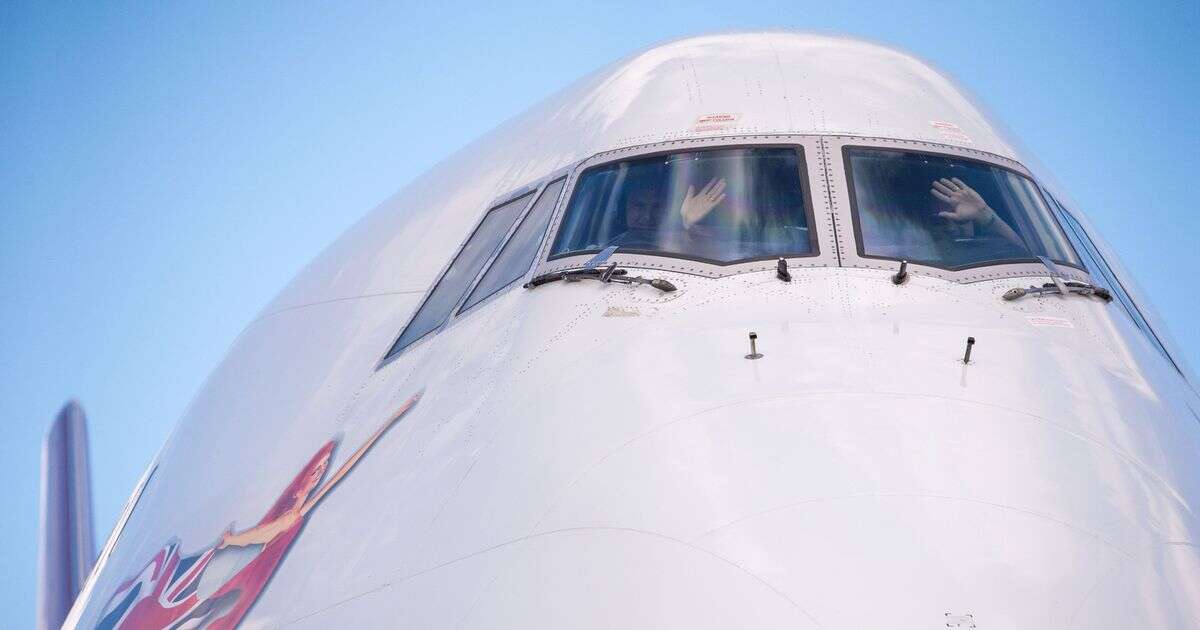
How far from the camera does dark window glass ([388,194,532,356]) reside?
8.00 meters

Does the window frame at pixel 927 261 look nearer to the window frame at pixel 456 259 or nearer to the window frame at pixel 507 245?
the window frame at pixel 507 245

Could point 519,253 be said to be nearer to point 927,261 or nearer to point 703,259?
point 703,259

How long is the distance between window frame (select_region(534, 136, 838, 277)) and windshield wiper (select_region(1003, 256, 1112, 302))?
0.93 meters

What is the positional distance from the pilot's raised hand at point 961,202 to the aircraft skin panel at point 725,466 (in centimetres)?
50

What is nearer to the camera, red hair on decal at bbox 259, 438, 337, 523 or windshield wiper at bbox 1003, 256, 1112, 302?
windshield wiper at bbox 1003, 256, 1112, 302

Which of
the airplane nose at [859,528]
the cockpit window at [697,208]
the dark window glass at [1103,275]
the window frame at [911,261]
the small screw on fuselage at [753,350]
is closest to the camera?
the airplane nose at [859,528]

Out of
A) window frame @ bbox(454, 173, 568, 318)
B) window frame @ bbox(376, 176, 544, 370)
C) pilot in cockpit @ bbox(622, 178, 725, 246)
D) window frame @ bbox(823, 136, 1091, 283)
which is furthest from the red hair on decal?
window frame @ bbox(823, 136, 1091, 283)

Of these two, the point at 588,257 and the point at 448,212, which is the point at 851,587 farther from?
the point at 448,212

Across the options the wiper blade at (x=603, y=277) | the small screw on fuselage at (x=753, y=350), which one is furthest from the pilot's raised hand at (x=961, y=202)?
the small screw on fuselage at (x=753, y=350)

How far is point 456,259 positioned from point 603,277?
210cm

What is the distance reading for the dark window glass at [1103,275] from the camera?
7.55m

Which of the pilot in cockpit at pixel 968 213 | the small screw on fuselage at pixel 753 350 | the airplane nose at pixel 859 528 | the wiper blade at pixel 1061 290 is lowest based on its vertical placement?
the airplane nose at pixel 859 528

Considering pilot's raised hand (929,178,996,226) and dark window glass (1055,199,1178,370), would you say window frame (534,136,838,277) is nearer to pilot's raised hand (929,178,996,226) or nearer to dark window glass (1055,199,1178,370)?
pilot's raised hand (929,178,996,226)

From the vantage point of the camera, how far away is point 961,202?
7645mm
